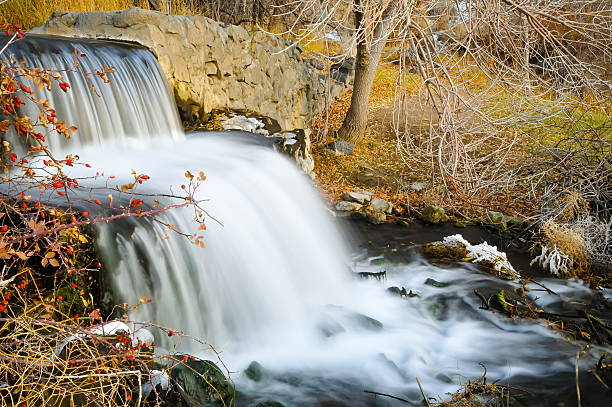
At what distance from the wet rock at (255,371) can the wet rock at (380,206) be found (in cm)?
386

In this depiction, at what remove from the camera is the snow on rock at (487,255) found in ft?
18.5

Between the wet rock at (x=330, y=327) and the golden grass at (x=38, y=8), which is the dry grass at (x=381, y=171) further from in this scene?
the golden grass at (x=38, y=8)

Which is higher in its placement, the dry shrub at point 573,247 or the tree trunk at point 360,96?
the tree trunk at point 360,96

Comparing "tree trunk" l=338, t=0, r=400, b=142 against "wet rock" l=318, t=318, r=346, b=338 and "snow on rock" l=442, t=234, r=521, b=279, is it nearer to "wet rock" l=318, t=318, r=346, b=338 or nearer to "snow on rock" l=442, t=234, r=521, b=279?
"snow on rock" l=442, t=234, r=521, b=279

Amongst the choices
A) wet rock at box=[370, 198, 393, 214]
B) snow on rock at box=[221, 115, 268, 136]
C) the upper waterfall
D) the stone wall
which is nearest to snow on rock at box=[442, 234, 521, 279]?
wet rock at box=[370, 198, 393, 214]

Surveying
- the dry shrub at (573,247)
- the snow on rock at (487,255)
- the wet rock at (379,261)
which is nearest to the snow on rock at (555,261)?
the dry shrub at (573,247)

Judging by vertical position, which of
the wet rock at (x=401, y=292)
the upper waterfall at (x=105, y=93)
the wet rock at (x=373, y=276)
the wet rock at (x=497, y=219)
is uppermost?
the upper waterfall at (x=105, y=93)

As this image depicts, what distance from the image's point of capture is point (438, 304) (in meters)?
5.09

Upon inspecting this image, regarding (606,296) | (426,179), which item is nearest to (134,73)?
(426,179)

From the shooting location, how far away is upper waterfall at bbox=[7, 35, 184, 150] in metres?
5.17

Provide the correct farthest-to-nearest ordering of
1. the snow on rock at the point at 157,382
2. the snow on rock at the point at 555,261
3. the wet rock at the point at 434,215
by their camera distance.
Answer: the wet rock at the point at 434,215 < the snow on rock at the point at 555,261 < the snow on rock at the point at 157,382

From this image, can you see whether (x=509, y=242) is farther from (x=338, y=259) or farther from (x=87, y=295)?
(x=87, y=295)

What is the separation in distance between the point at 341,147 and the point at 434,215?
110 inches

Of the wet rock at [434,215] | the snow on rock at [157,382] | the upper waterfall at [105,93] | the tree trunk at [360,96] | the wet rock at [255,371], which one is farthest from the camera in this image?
the tree trunk at [360,96]
